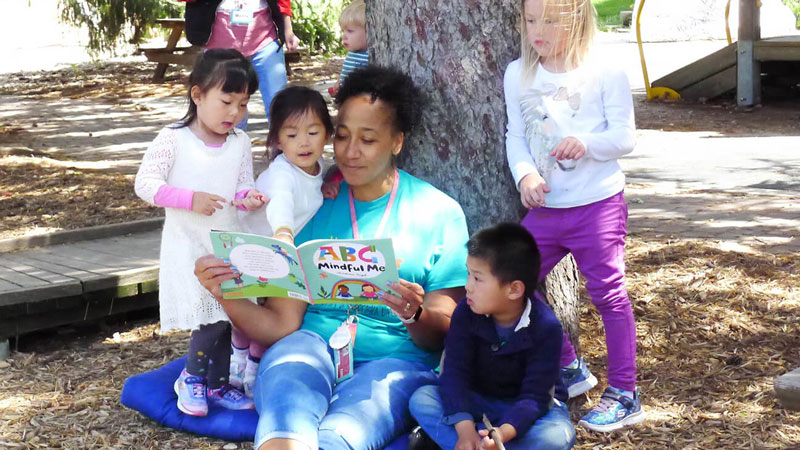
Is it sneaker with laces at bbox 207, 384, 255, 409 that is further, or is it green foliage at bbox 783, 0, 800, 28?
green foliage at bbox 783, 0, 800, 28

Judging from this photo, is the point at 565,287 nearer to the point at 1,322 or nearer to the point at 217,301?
the point at 217,301

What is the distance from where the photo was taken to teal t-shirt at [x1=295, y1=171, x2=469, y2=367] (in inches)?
126

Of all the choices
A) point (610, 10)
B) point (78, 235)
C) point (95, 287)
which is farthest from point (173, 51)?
point (610, 10)

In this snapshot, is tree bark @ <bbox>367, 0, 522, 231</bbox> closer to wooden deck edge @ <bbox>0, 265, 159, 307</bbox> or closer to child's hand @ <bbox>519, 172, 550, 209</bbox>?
child's hand @ <bbox>519, 172, 550, 209</bbox>

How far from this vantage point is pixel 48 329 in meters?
4.80

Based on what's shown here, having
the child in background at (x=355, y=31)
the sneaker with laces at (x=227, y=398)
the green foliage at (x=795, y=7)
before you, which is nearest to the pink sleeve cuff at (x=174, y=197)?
the sneaker with laces at (x=227, y=398)

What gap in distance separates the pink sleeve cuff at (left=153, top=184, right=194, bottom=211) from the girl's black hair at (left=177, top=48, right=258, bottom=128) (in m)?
0.27

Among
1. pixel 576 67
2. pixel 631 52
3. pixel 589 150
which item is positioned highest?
pixel 576 67

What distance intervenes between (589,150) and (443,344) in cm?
81

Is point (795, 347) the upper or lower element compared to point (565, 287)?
lower

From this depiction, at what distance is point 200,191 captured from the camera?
3.17 meters

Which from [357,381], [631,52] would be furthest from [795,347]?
[631,52]

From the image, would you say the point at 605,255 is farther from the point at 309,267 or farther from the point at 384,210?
the point at 309,267

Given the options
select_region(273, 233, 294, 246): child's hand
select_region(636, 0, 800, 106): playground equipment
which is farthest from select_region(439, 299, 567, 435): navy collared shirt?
select_region(636, 0, 800, 106): playground equipment
